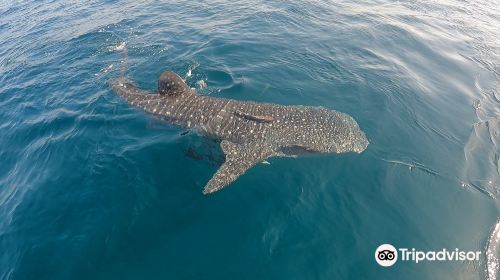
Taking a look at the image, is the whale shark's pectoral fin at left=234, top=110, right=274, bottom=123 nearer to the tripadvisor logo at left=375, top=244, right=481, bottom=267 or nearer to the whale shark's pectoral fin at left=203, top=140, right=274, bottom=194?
the whale shark's pectoral fin at left=203, top=140, right=274, bottom=194

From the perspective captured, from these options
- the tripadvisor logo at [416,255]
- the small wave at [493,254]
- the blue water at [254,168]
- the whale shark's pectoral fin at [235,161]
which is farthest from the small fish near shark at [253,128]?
the small wave at [493,254]

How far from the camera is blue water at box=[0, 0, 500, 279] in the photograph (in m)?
8.55

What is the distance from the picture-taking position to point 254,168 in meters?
10.9

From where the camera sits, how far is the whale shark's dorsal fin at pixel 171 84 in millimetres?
12776

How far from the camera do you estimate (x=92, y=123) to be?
535 inches

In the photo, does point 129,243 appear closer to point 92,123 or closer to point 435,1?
point 92,123

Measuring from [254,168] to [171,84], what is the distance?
4.90m

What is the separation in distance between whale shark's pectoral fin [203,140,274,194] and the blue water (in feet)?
1.22

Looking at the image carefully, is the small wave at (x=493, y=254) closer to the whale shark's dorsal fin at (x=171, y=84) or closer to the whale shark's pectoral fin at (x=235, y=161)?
the whale shark's pectoral fin at (x=235, y=161)

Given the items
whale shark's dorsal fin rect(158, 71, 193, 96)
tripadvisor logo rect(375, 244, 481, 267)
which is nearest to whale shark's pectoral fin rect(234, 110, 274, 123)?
whale shark's dorsal fin rect(158, 71, 193, 96)

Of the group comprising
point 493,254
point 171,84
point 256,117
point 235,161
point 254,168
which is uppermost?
point 171,84

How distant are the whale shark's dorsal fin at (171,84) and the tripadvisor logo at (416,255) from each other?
8804 mm

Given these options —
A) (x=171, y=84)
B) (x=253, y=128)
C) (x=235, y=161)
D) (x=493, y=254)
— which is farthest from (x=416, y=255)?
(x=171, y=84)

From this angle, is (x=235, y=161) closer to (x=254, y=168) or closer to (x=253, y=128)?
(x=254, y=168)
